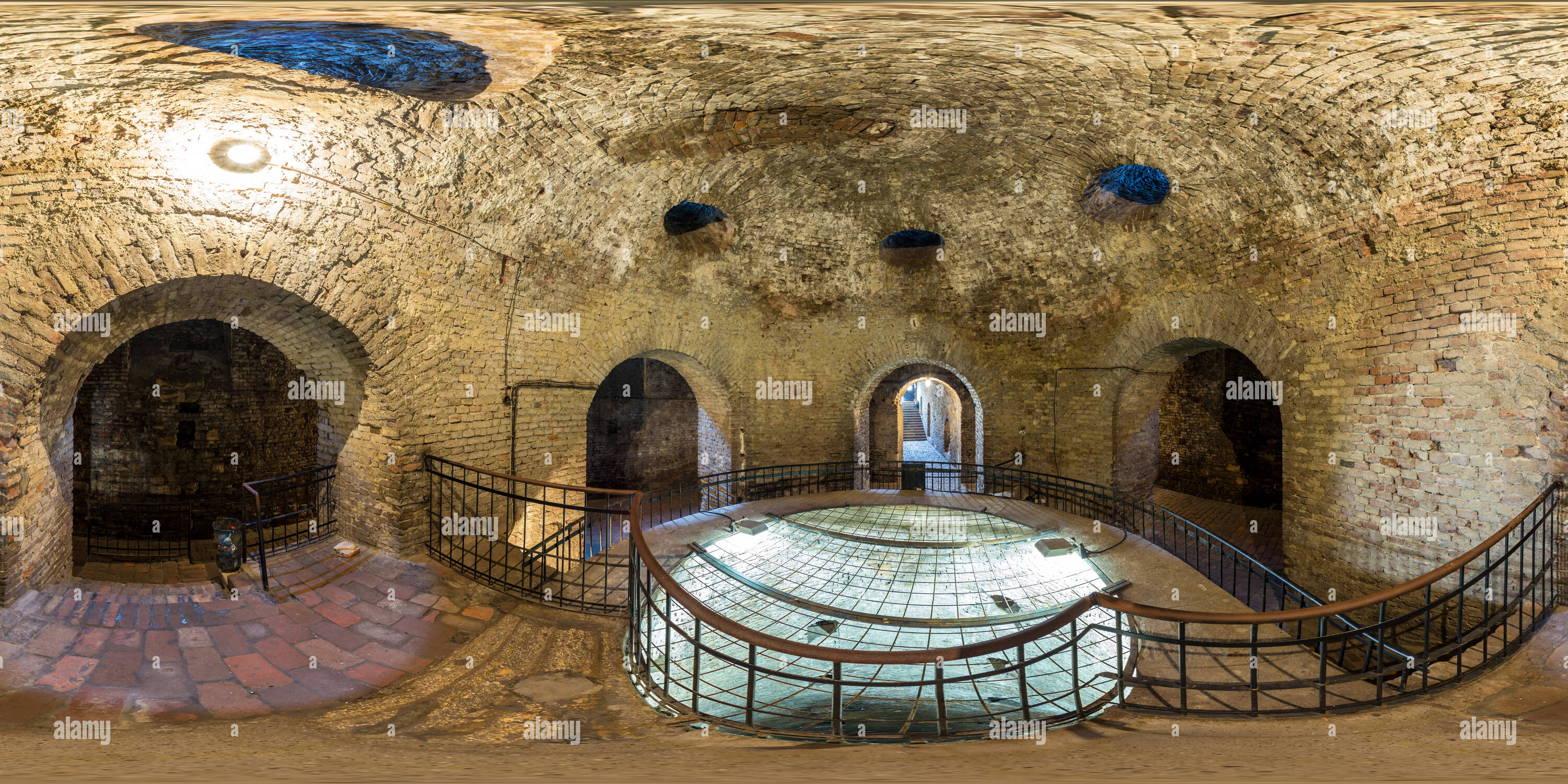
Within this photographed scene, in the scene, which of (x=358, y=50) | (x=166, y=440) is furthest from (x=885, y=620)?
(x=166, y=440)

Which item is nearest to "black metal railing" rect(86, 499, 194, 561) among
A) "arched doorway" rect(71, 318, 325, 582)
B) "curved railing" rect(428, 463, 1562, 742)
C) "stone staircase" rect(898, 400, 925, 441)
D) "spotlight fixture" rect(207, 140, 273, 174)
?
"arched doorway" rect(71, 318, 325, 582)

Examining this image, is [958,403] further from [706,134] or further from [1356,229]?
[706,134]

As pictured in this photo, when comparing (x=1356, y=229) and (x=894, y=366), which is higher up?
(x=1356, y=229)

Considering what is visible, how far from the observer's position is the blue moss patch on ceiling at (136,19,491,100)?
3.35m

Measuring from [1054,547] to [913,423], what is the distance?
804 inches

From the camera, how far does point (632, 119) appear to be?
18.6ft

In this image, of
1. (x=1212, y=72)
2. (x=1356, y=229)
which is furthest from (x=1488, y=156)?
(x=1212, y=72)

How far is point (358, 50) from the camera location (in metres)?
3.89

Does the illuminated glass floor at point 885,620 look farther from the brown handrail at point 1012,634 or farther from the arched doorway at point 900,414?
the arched doorway at point 900,414

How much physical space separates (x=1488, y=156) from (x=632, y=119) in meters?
6.95

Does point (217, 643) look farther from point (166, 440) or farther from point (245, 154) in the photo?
point (166, 440)

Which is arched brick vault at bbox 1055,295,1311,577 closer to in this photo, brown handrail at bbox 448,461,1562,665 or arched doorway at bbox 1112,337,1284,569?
arched doorway at bbox 1112,337,1284,569

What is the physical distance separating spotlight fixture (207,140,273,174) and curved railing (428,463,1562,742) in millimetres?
2863

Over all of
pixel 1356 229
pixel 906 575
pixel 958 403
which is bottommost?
pixel 906 575
